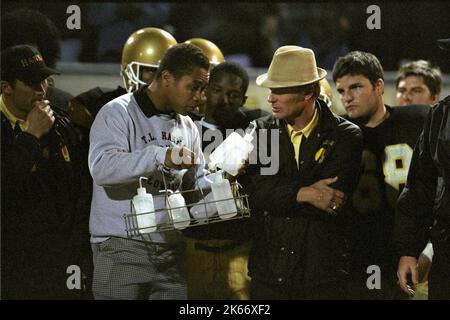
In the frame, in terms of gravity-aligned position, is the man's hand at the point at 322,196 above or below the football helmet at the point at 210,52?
below

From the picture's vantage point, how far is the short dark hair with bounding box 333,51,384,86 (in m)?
4.32

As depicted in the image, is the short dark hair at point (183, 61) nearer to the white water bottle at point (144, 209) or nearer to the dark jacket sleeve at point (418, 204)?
the white water bottle at point (144, 209)

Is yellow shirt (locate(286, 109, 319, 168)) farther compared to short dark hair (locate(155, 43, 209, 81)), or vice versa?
yellow shirt (locate(286, 109, 319, 168))

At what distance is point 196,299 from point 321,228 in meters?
0.98

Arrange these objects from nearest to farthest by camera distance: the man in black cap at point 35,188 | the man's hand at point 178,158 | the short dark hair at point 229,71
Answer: the man's hand at point 178,158 → the man in black cap at point 35,188 → the short dark hair at point 229,71

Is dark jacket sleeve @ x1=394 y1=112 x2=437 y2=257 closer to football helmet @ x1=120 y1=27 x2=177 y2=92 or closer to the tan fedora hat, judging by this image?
the tan fedora hat

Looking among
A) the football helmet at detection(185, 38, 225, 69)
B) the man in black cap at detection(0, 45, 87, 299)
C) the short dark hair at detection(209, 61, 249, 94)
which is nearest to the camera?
the man in black cap at detection(0, 45, 87, 299)

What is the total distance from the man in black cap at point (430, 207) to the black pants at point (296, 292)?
0.40m

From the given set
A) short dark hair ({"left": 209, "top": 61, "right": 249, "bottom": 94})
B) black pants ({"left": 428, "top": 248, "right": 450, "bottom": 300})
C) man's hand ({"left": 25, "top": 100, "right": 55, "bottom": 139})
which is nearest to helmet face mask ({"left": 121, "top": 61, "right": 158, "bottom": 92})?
short dark hair ({"left": 209, "top": 61, "right": 249, "bottom": 94})

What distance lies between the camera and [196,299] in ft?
14.5

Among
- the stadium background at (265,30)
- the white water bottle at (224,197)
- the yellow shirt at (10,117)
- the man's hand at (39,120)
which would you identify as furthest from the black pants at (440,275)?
the stadium background at (265,30)

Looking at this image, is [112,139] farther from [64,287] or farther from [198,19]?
[198,19]

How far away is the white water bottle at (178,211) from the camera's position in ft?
11.6

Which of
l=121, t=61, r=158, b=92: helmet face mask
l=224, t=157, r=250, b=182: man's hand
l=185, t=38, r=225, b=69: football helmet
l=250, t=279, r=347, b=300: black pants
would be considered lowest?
l=250, t=279, r=347, b=300: black pants
